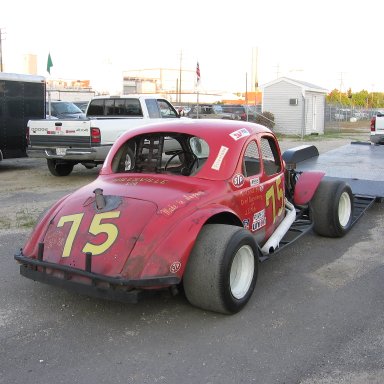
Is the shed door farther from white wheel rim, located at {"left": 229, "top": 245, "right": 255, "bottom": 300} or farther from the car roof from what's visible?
white wheel rim, located at {"left": 229, "top": 245, "right": 255, "bottom": 300}

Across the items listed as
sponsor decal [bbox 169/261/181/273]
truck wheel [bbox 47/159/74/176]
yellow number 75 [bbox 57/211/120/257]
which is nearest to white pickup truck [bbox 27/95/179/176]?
truck wheel [bbox 47/159/74/176]

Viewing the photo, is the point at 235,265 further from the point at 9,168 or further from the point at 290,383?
the point at 9,168

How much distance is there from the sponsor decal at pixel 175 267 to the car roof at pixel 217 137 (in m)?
1.09

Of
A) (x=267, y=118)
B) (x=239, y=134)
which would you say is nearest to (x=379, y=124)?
(x=267, y=118)

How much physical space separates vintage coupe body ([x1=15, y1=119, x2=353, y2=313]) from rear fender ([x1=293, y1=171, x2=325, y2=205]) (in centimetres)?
58

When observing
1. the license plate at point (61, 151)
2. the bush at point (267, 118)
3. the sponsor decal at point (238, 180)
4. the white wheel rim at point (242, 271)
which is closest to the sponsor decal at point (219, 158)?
the sponsor decal at point (238, 180)

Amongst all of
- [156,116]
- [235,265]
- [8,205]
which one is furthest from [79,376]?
[156,116]

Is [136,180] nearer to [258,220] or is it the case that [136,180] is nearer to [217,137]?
[217,137]

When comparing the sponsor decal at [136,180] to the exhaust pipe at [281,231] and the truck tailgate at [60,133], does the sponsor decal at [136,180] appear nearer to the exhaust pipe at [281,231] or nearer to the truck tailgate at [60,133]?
the exhaust pipe at [281,231]

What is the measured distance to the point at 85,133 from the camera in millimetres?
11203

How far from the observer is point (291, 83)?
94.6 feet

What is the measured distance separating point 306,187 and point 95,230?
3.18 metres

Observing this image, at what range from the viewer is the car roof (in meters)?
4.81

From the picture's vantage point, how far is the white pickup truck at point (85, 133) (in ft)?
36.8
